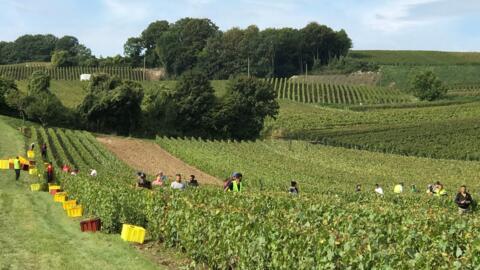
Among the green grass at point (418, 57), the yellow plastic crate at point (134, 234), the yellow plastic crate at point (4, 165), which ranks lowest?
the yellow plastic crate at point (4, 165)

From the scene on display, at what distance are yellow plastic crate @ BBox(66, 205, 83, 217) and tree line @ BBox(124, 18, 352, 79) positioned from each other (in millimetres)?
138283

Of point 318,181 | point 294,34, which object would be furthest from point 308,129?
point 294,34

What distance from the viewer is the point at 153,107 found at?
283ft

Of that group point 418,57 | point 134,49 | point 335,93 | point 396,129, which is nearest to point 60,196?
point 396,129

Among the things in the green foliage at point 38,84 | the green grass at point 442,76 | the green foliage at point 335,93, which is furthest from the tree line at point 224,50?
the green foliage at point 38,84

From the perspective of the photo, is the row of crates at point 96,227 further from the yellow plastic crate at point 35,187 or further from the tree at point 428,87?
the tree at point 428,87

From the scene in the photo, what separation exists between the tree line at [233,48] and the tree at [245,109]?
214ft

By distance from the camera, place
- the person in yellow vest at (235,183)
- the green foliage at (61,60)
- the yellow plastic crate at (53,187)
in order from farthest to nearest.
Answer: the green foliage at (61,60)
the yellow plastic crate at (53,187)
the person in yellow vest at (235,183)

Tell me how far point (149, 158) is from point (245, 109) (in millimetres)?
35708

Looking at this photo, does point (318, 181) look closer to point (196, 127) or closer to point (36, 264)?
point (36, 264)

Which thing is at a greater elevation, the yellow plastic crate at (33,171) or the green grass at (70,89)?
the green grass at (70,89)

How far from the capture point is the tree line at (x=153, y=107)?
78312 millimetres

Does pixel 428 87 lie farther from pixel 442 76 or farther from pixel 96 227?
pixel 96 227

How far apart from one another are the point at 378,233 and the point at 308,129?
250 feet
